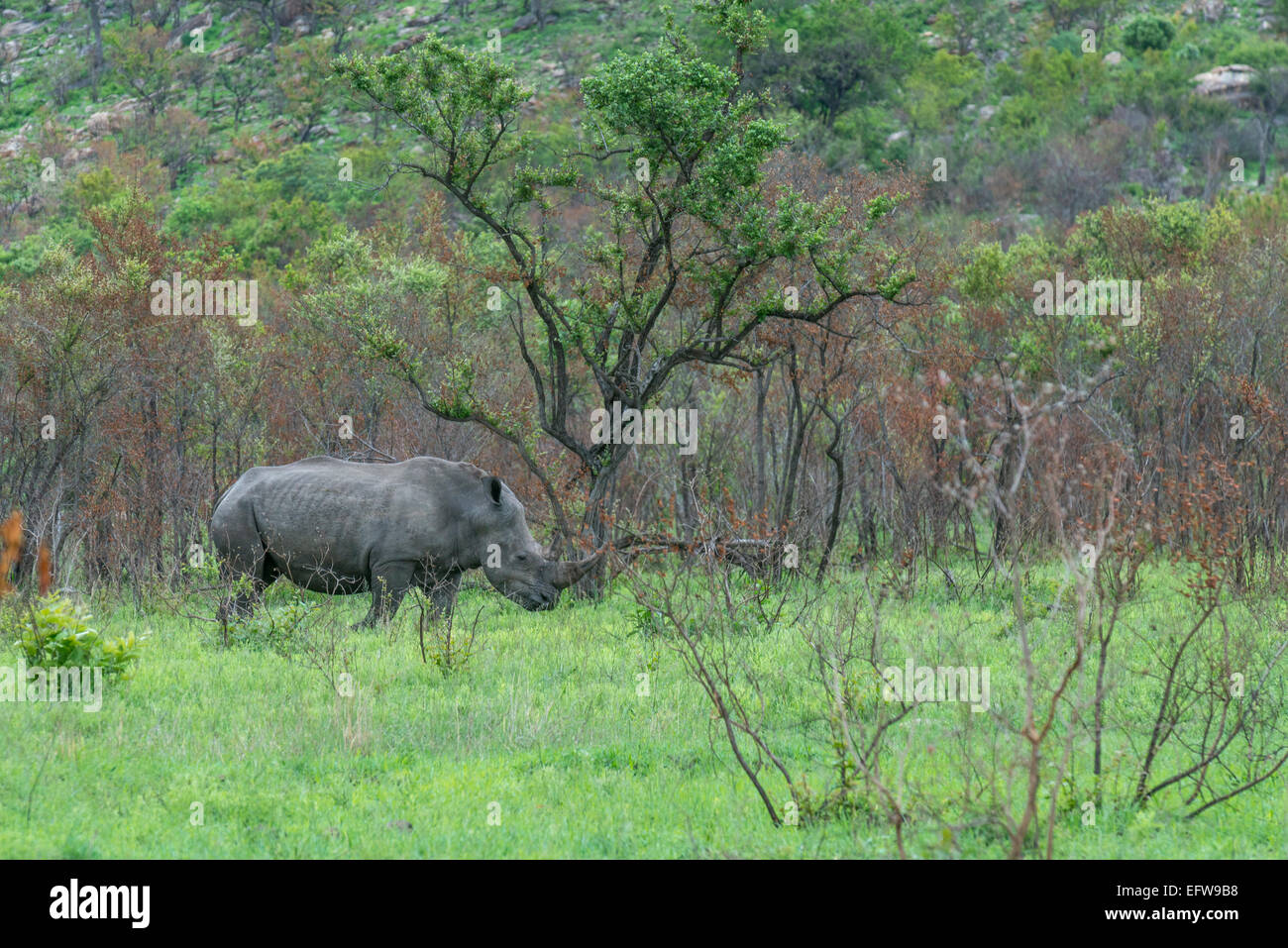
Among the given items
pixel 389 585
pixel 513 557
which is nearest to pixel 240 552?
pixel 389 585

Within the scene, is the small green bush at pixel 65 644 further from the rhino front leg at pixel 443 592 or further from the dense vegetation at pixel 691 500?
the rhino front leg at pixel 443 592

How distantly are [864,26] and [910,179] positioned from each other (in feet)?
135

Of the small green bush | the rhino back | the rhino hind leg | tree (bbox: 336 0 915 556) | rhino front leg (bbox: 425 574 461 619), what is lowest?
rhino front leg (bbox: 425 574 461 619)

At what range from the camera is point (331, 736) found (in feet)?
29.1

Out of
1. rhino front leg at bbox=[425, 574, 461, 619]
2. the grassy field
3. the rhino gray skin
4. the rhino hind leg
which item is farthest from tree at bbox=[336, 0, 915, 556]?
the grassy field

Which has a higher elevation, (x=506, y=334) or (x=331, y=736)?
(x=331, y=736)

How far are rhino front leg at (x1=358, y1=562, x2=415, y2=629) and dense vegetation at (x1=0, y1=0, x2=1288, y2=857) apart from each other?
269 millimetres

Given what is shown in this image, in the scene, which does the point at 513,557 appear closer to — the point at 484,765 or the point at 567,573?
the point at 567,573

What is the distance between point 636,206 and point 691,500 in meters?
4.91

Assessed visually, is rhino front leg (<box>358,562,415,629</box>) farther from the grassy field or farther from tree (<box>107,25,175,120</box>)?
tree (<box>107,25,175,120</box>)

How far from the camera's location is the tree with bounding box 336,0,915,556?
1486 centimetres
